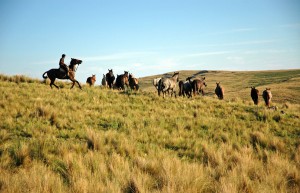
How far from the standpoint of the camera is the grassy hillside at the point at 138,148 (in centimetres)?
538

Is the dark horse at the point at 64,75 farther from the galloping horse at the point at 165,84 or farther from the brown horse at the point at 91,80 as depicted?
the brown horse at the point at 91,80

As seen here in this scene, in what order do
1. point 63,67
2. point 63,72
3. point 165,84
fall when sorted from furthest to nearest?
1. point 165,84
2. point 63,72
3. point 63,67

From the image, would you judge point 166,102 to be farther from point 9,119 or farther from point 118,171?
point 118,171

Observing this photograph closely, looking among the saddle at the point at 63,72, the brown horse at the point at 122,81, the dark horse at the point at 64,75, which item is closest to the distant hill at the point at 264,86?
the brown horse at the point at 122,81

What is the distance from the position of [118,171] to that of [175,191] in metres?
1.48

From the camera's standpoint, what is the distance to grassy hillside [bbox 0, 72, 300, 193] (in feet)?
17.7

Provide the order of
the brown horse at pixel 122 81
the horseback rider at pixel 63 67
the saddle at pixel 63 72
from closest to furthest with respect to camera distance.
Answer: the horseback rider at pixel 63 67 < the saddle at pixel 63 72 < the brown horse at pixel 122 81

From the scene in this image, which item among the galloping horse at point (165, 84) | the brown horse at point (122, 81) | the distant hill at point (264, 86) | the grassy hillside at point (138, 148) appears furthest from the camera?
the distant hill at point (264, 86)

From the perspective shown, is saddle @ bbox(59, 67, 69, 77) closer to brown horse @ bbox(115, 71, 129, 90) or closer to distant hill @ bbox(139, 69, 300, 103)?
brown horse @ bbox(115, 71, 129, 90)

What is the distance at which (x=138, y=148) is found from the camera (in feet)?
28.4

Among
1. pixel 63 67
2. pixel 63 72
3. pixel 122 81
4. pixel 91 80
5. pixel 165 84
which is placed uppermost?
pixel 63 67

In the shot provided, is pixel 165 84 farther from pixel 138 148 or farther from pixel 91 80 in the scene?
pixel 138 148

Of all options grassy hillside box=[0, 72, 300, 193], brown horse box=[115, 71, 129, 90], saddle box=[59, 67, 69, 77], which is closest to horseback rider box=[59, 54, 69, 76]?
saddle box=[59, 67, 69, 77]

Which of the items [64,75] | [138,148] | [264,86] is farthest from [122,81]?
[264,86]
